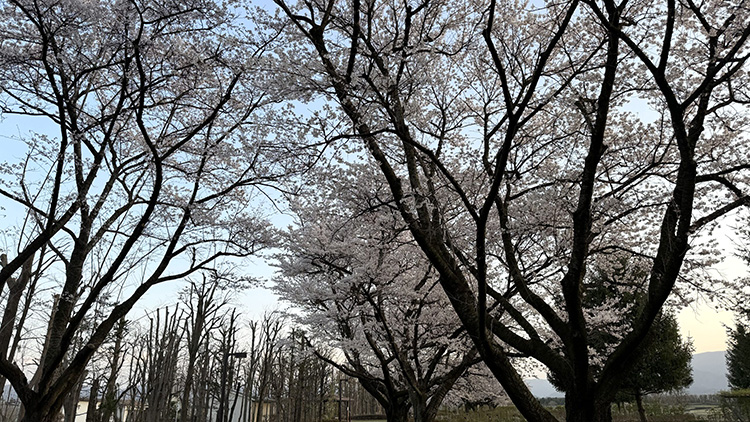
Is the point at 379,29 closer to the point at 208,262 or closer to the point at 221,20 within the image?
the point at 221,20

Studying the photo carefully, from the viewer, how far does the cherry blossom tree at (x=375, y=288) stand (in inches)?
320

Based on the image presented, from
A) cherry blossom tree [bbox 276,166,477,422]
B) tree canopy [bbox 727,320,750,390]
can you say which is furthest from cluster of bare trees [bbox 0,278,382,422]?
tree canopy [bbox 727,320,750,390]

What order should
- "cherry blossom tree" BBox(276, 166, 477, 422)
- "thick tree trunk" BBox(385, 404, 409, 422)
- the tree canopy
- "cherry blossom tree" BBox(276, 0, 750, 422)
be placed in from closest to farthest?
"cherry blossom tree" BBox(276, 0, 750, 422) → "cherry blossom tree" BBox(276, 166, 477, 422) → "thick tree trunk" BBox(385, 404, 409, 422) → the tree canopy

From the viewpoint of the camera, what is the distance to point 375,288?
30.7ft

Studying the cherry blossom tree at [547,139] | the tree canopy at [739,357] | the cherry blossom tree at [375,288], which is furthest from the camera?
the tree canopy at [739,357]

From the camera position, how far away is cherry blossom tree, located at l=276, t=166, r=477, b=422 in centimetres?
812

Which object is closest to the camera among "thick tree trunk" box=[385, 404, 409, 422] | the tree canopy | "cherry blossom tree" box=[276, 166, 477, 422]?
"cherry blossom tree" box=[276, 166, 477, 422]

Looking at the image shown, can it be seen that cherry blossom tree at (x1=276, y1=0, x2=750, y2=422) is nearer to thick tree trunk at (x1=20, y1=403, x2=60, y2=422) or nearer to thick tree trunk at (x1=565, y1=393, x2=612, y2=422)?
thick tree trunk at (x1=565, y1=393, x2=612, y2=422)

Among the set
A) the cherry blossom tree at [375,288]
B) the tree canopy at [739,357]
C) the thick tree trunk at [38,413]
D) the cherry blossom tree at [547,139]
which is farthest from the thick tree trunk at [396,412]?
the tree canopy at [739,357]

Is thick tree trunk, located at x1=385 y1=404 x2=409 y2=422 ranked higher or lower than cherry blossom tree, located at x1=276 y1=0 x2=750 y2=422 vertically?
lower

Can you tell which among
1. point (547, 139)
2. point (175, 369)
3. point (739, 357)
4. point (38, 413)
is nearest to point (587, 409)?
point (547, 139)

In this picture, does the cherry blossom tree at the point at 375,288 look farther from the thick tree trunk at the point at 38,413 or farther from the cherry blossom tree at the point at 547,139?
the thick tree trunk at the point at 38,413

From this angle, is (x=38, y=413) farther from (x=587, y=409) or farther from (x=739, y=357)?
(x=739, y=357)

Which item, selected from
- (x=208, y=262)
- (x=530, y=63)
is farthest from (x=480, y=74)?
(x=208, y=262)
